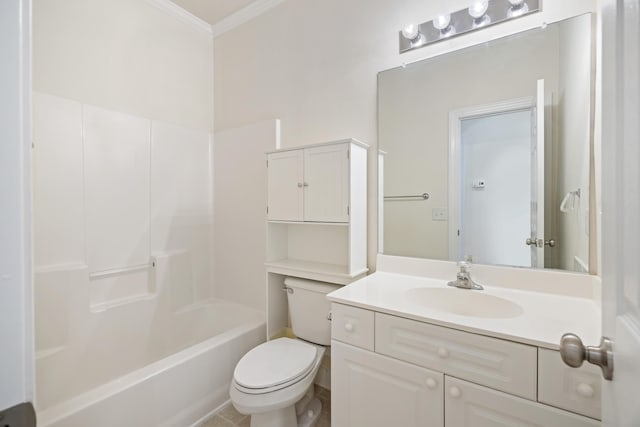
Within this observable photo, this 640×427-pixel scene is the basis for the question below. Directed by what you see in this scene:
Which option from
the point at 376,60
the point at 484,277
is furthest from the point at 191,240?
the point at 484,277

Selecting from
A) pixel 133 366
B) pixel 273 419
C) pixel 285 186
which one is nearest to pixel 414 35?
pixel 285 186

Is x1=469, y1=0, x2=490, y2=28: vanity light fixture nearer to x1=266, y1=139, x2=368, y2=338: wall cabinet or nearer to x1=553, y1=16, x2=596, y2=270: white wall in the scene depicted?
x1=553, y1=16, x2=596, y2=270: white wall

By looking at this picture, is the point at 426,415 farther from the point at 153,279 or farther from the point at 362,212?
the point at 153,279

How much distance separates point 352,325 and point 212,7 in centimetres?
255

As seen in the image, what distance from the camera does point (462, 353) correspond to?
918 millimetres

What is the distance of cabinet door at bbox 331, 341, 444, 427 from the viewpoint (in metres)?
0.98

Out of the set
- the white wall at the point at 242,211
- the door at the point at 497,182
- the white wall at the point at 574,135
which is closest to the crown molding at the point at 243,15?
the white wall at the point at 242,211

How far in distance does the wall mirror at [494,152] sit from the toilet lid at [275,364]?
73 cm

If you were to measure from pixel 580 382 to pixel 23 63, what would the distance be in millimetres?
1579

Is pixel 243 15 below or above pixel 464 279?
above

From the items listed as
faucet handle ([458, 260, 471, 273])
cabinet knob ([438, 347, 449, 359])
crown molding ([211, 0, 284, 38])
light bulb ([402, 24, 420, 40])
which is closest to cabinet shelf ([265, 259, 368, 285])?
faucet handle ([458, 260, 471, 273])

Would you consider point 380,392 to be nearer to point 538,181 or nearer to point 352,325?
point 352,325

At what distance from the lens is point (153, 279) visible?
6.81 feet

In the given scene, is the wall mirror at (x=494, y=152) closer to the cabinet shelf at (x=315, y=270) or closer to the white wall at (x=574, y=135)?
the white wall at (x=574, y=135)
